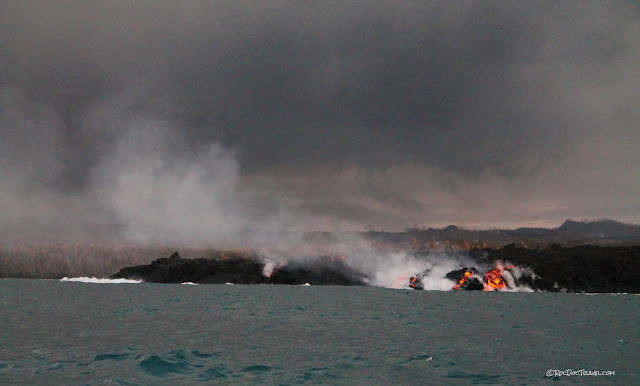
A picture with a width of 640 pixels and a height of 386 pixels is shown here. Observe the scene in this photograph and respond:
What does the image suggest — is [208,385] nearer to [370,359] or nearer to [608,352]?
[370,359]

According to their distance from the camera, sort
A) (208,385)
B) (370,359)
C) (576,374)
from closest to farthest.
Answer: (208,385)
(576,374)
(370,359)

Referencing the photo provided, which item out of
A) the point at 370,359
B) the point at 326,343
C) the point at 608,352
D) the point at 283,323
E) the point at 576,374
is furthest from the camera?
the point at 283,323

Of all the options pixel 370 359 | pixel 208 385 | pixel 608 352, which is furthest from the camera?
pixel 608 352

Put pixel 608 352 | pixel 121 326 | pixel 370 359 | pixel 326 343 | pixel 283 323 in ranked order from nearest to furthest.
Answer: pixel 370 359 → pixel 608 352 → pixel 326 343 → pixel 121 326 → pixel 283 323

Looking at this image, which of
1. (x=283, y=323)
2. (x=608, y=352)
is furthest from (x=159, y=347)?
(x=608, y=352)

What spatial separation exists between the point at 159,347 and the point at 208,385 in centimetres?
1681

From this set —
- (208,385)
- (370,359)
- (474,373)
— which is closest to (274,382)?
(208,385)

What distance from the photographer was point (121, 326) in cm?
5784

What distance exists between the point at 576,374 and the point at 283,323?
3932 centimetres

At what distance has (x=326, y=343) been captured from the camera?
44.3m

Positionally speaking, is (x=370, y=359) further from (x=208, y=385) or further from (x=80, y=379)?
(x=80, y=379)

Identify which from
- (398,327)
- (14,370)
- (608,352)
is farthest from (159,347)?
(608,352)

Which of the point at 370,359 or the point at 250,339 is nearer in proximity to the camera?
the point at 370,359

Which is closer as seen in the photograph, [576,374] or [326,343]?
[576,374]
